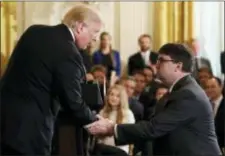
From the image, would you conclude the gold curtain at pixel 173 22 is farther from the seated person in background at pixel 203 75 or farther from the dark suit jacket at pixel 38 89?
the dark suit jacket at pixel 38 89

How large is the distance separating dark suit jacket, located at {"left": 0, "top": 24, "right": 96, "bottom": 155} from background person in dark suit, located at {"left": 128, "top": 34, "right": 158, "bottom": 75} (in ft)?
17.8

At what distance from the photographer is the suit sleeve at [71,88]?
3215 mm

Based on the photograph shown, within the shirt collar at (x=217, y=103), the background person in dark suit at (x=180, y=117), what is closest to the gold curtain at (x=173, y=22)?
Answer: the shirt collar at (x=217, y=103)

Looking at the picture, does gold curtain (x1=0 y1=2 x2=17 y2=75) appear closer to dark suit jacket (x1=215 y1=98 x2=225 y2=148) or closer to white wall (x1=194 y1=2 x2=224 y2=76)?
white wall (x1=194 y1=2 x2=224 y2=76)

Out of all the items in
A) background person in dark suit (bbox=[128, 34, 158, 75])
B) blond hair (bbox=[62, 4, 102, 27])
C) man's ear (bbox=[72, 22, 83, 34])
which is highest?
blond hair (bbox=[62, 4, 102, 27])

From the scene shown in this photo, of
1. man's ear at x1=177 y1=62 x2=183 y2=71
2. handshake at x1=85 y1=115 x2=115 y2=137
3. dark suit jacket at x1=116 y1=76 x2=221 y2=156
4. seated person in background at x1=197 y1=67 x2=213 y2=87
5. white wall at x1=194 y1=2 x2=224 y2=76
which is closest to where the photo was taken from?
dark suit jacket at x1=116 y1=76 x2=221 y2=156

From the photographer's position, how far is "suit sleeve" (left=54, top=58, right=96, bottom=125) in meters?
3.21

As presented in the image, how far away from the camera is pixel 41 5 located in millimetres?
9484

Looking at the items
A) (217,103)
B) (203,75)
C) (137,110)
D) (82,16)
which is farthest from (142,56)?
(82,16)

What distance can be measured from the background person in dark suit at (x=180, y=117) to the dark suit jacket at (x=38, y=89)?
0.43 meters

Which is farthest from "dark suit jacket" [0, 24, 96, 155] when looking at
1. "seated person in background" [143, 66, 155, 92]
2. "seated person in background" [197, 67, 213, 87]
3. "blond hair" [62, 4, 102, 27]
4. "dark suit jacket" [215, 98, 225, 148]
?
"seated person in background" [143, 66, 155, 92]

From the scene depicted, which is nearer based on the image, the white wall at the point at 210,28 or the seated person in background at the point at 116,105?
the seated person in background at the point at 116,105

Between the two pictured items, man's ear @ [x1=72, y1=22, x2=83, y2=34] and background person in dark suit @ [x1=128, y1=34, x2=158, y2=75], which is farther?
background person in dark suit @ [x1=128, y1=34, x2=158, y2=75]

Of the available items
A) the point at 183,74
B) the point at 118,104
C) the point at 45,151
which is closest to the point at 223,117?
the point at 118,104
